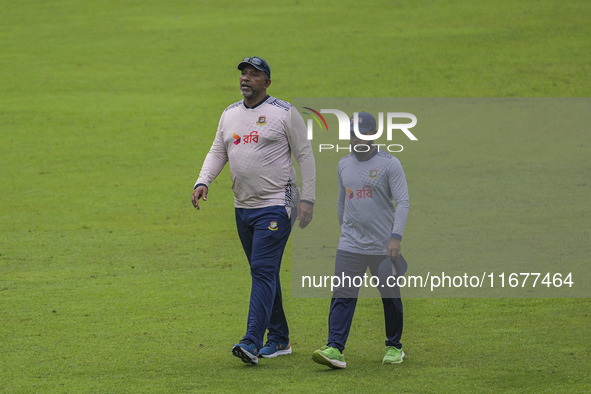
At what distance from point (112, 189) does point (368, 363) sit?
1001 centimetres

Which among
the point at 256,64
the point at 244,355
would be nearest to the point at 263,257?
the point at 244,355

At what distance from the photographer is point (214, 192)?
52.2 feet

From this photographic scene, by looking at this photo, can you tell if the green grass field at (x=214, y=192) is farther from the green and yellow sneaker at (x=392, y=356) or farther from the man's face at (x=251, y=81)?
the man's face at (x=251, y=81)

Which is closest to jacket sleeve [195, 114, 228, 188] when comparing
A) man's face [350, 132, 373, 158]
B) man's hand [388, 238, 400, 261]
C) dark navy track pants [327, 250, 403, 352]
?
man's face [350, 132, 373, 158]

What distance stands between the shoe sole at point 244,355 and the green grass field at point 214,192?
8 centimetres

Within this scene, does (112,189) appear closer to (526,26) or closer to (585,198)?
(585,198)

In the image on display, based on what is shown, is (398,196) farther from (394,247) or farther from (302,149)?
(302,149)

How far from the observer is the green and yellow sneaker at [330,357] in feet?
21.0

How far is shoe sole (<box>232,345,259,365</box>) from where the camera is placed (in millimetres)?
6480

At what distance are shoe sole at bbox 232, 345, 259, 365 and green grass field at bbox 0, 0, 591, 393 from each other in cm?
8

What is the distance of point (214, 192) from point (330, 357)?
31.7 ft

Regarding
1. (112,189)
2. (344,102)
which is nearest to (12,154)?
(112,189)

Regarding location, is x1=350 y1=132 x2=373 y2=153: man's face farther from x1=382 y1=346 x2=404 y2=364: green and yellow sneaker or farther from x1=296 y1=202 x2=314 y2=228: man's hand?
x1=382 y1=346 x2=404 y2=364: green and yellow sneaker

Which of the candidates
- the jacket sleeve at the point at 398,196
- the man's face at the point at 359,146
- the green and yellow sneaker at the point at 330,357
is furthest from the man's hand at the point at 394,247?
the green and yellow sneaker at the point at 330,357
